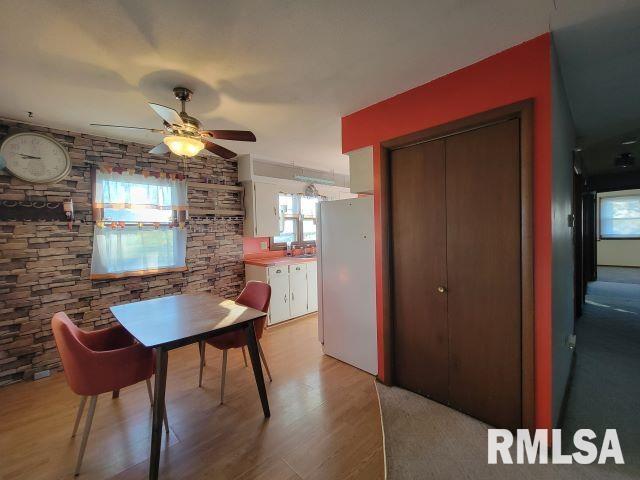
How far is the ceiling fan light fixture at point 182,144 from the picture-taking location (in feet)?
6.42

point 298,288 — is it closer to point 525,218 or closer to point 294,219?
point 294,219

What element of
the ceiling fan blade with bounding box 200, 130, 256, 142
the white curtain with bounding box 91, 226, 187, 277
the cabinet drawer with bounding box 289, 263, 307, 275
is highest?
the ceiling fan blade with bounding box 200, 130, 256, 142

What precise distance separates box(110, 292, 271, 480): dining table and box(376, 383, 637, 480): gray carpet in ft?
3.08

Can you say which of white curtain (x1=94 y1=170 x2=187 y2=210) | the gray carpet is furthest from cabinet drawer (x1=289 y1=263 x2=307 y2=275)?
the gray carpet

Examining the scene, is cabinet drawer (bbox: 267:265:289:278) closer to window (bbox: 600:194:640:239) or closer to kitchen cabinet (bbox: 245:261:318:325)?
kitchen cabinet (bbox: 245:261:318:325)

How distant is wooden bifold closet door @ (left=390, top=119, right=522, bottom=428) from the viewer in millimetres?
1769

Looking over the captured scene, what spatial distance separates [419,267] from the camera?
2.21 meters

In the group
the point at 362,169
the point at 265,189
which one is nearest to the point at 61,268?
the point at 265,189

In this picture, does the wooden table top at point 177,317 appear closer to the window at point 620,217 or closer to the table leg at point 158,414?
the table leg at point 158,414

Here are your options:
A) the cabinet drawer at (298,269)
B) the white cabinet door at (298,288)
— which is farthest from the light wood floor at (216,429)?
the cabinet drawer at (298,269)

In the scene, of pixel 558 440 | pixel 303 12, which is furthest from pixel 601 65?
pixel 558 440

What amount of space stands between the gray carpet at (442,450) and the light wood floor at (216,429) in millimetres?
112

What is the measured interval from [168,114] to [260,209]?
2342 millimetres

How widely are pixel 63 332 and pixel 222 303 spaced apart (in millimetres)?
1036
